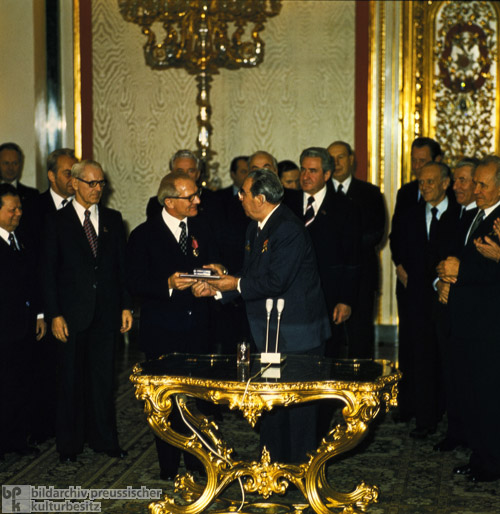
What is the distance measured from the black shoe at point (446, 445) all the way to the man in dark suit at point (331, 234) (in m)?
0.97

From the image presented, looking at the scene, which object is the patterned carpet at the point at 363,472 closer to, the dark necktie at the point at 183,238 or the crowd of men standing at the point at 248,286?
the crowd of men standing at the point at 248,286

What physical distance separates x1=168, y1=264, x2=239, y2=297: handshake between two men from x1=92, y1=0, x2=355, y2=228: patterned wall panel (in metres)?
4.84

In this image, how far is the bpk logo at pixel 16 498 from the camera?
14.3 ft

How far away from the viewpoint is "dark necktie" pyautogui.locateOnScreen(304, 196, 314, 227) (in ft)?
18.4

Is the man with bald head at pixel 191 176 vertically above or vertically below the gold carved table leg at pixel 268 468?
above

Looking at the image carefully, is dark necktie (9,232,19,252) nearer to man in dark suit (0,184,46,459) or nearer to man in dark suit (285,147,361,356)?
man in dark suit (0,184,46,459)

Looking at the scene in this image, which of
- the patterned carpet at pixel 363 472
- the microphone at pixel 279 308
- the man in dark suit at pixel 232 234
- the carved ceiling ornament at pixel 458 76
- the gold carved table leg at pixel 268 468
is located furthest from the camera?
the carved ceiling ornament at pixel 458 76

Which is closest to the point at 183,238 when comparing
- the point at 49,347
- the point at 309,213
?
the point at 309,213

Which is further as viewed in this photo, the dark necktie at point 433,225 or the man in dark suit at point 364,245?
the man in dark suit at point 364,245

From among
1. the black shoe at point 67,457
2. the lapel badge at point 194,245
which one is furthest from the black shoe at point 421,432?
the black shoe at point 67,457

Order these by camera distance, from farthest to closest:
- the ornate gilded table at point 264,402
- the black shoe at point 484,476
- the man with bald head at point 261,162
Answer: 1. the man with bald head at point 261,162
2. the black shoe at point 484,476
3. the ornate gilded table at point 264,402

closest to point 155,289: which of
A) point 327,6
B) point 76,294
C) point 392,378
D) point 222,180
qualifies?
point 76,294

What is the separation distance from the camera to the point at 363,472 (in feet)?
16.4

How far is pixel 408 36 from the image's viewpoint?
8.91 metres
